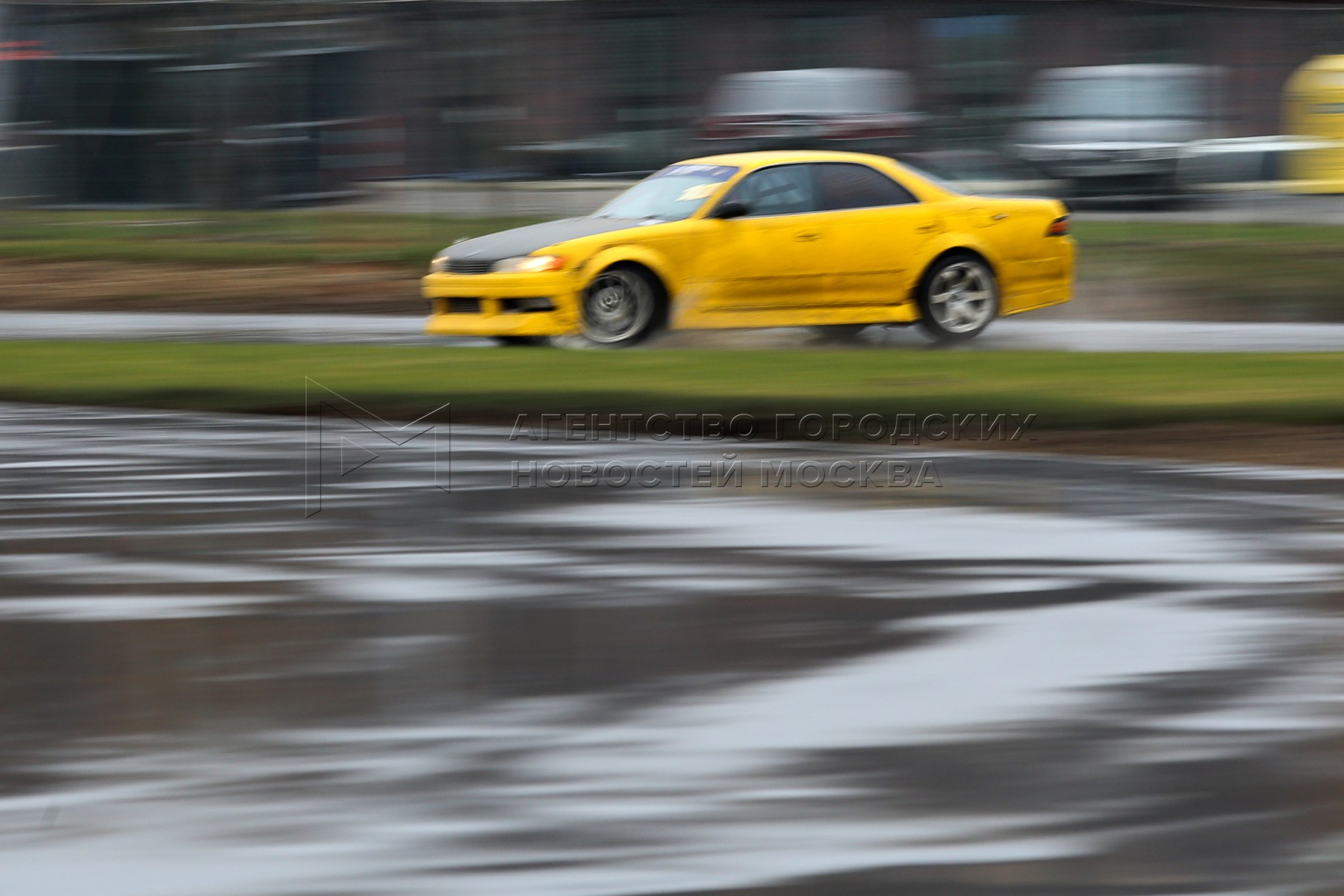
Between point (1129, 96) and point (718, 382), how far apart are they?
10904mm

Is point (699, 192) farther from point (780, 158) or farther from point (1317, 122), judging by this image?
point (1317, 122)

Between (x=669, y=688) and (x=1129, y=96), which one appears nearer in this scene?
(x=669, y=688)

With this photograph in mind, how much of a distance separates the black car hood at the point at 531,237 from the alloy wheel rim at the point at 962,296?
2.20 meters

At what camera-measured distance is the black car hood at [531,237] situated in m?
13.0

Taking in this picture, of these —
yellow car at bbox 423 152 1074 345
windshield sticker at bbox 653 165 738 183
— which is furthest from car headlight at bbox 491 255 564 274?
windshield sticker at bbox 653 165 738 183

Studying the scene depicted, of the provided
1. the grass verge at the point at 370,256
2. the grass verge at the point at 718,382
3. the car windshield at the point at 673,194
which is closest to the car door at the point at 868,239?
the car windshield at the point at 673,194

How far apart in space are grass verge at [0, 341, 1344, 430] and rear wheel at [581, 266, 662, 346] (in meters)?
0.86

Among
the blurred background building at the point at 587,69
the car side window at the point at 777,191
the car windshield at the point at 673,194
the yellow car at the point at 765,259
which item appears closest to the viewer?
the yellow car at the point at 765,259

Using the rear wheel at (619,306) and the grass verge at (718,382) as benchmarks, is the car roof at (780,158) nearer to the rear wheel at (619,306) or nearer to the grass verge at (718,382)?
the rear wheel at (619,306)

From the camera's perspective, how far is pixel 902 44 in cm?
1992

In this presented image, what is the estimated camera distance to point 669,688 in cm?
494

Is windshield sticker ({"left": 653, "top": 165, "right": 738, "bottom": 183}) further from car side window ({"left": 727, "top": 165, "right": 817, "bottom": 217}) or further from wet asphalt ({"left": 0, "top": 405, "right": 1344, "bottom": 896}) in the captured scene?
wet asphalt ({"left": 0, "top": 405, "right": 1344, "bottom": 896})

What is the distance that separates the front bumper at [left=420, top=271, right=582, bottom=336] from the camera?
12.7m

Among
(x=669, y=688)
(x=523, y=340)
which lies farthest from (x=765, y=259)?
(x=669, y=688)
